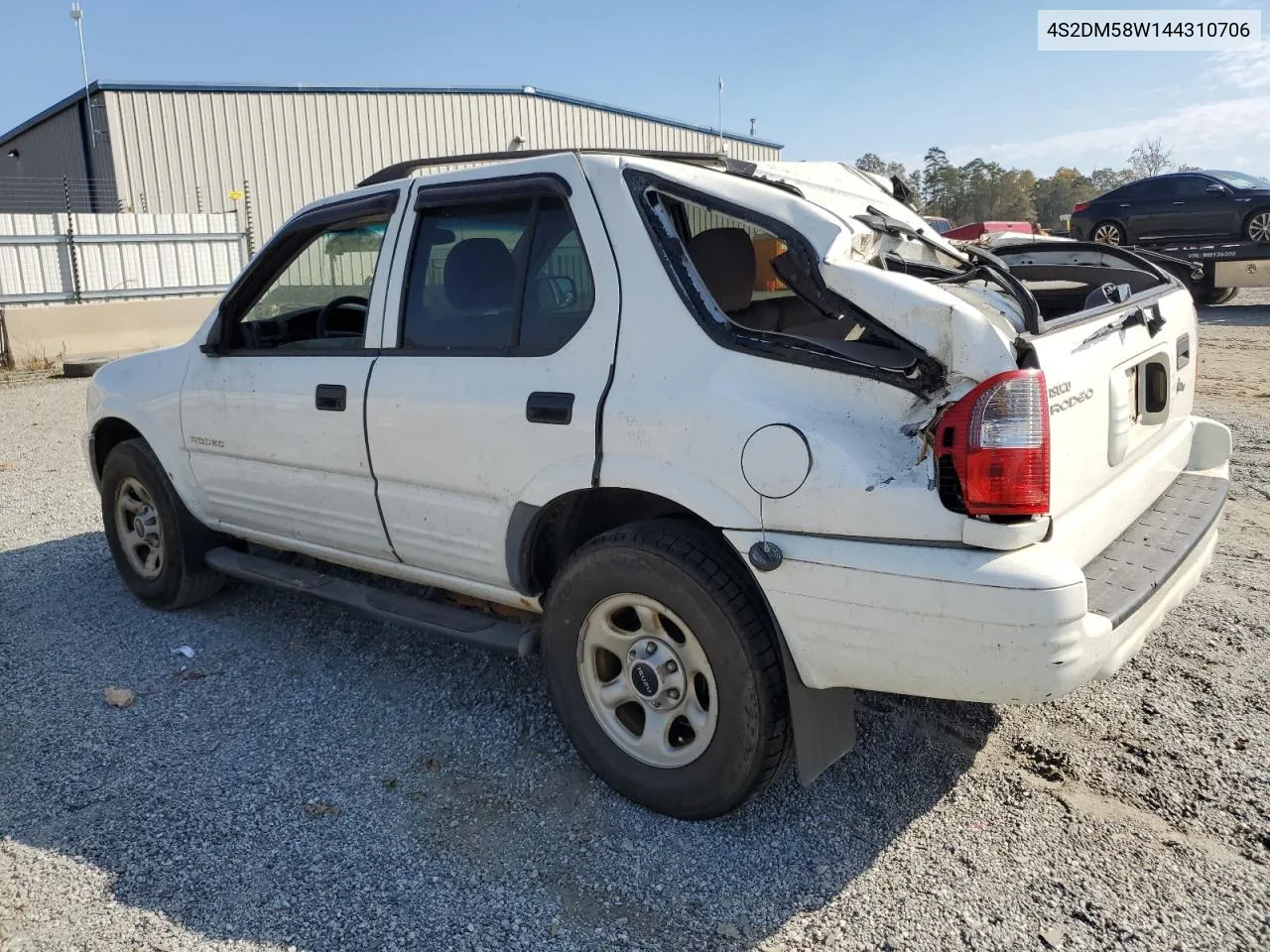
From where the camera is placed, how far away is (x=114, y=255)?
1700 centimetres

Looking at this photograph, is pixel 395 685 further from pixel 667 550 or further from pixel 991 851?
pixel 991 851

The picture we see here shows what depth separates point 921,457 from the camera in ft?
8.56

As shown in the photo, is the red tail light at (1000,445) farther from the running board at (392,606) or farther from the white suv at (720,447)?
the running board at (392,606)

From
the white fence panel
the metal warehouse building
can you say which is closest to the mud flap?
the white fence panel

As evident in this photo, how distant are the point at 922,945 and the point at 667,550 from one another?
3.94 feet

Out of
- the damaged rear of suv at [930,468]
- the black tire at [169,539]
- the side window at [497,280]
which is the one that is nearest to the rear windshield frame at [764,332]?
the damaged rear of suv at [930,468]

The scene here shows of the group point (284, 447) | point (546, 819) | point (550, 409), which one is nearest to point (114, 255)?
point (284, 447)

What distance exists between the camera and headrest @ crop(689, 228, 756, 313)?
10.5 feet

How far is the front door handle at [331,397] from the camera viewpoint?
3.85 meters

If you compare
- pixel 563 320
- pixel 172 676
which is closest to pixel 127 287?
pixel 172 676

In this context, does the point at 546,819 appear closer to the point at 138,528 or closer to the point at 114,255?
the point at 138,528

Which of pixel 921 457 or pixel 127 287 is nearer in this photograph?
pixel 921 457

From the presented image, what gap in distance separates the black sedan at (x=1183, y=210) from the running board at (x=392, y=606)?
1705 centimetres

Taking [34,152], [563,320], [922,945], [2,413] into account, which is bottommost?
[922,945]
